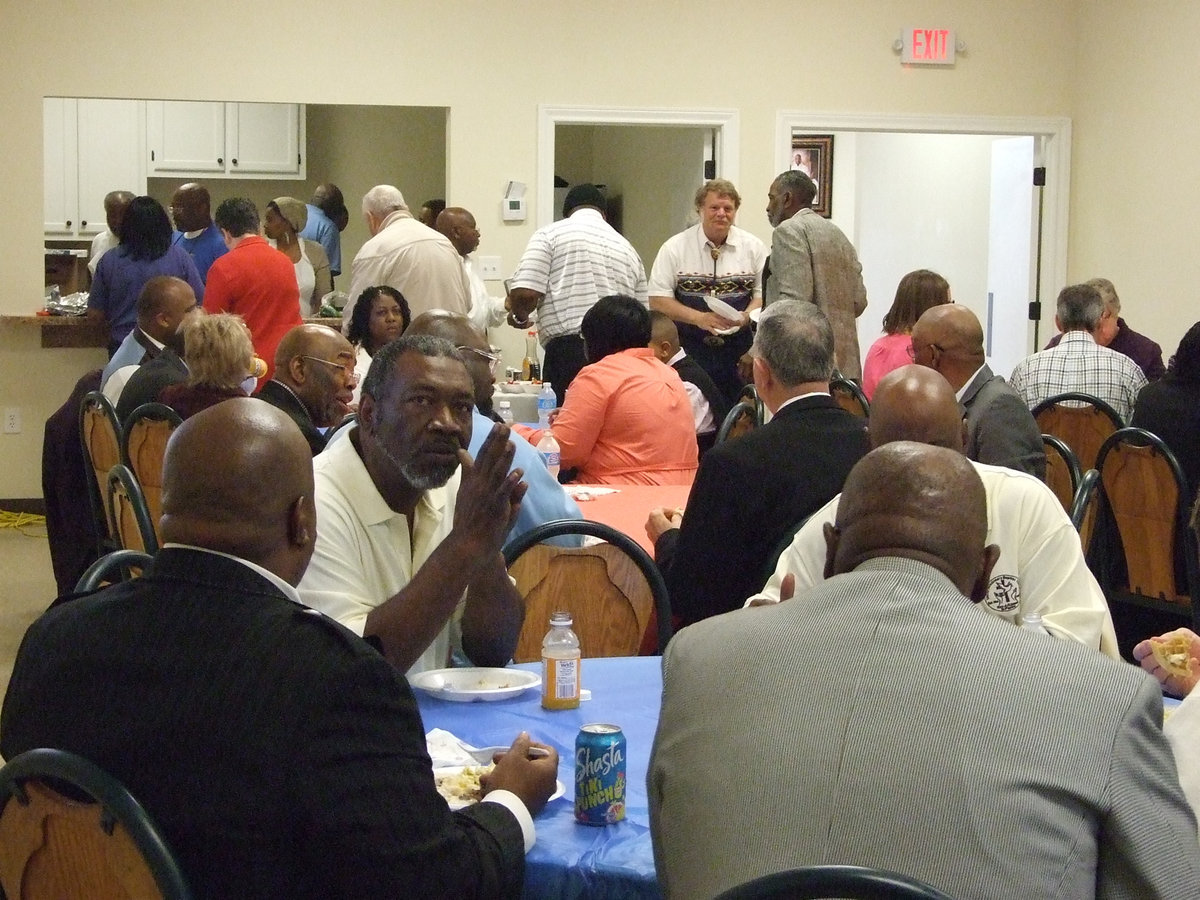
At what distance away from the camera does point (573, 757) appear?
200cm

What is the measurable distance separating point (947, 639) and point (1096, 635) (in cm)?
114

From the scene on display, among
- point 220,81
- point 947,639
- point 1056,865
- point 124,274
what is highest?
point 220,81

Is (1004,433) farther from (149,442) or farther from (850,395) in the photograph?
(149,442)

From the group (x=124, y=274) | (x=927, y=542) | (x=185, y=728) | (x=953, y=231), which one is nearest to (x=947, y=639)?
(x=927, y=542)

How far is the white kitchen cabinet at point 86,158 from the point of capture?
957cm

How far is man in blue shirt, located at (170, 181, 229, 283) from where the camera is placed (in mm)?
7648

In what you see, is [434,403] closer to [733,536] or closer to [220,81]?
[733,536]

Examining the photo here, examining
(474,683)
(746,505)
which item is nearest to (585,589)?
(746,505)

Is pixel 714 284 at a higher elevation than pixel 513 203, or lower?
lower

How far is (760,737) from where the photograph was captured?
1363mm

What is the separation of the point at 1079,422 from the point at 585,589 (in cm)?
287

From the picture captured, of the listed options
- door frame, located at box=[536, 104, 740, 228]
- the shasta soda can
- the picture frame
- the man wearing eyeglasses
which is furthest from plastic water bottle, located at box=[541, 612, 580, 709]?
the picture frame

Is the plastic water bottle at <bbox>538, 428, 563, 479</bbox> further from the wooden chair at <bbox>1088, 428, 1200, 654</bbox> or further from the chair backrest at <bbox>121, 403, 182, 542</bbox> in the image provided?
the wooden chair at <bbox>1088, 428, 1200, 654</bbox>

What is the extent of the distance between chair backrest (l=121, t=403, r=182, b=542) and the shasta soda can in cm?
270
